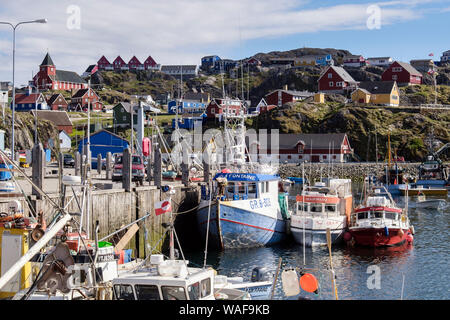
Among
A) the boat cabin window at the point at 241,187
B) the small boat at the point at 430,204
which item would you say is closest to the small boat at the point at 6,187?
the boat cabin window at the point at 241,187

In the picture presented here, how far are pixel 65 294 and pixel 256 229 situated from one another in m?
22.0

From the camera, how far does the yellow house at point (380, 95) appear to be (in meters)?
134

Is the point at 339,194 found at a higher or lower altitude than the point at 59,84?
lower

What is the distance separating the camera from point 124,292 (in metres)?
13.5

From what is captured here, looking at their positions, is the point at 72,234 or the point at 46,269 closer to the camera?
the point at 46,269

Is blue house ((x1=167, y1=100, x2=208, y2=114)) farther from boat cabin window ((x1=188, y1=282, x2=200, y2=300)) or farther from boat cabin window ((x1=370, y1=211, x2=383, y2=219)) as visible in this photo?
boat cabin window ((x1=188, y1=282, x2=200, y2=300))

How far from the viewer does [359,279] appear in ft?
92.1

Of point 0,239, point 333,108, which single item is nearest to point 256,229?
point 0,239

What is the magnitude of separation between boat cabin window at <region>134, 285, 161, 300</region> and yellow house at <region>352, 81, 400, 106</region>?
127821 mm

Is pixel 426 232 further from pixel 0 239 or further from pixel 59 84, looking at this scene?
pixel 59 84

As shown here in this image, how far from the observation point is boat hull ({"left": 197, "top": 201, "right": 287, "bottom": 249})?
3344 cm

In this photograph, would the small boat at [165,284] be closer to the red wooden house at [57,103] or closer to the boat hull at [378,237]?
the boat hull at [378,237]

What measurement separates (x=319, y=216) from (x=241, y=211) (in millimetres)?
6523

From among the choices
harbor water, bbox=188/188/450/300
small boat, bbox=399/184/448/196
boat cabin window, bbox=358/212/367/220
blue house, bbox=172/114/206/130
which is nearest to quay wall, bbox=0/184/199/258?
harbor water, bbox=188/188/450/300
